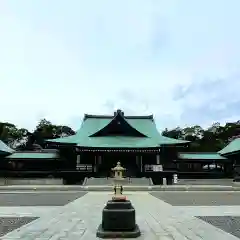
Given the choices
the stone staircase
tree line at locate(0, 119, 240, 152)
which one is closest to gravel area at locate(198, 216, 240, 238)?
the stone staircase

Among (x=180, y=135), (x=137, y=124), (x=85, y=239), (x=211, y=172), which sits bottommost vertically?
(x=85, y=239)

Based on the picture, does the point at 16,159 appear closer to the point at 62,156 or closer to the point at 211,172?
the point at 62,156

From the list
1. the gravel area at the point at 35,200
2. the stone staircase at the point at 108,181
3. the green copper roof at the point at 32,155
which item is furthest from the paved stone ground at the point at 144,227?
the green copper roof at the point at 32,155

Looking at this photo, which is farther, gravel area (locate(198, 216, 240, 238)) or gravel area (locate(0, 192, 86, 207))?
gravel area (locate(0, 192, 86, 207))

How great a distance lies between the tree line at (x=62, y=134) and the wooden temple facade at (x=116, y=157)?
2881 centimetres

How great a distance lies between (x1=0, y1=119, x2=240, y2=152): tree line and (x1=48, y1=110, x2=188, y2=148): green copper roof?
2620 cm

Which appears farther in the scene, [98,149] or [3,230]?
[98,149]

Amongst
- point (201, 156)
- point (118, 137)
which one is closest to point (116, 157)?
point (118, 137)

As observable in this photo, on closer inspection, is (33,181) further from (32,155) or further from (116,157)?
(116,157)

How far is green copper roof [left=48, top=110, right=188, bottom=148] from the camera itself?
4250 centimetres

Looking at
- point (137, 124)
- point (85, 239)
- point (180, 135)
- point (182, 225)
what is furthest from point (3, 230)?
point (180, 135)

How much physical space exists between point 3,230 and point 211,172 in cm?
3860

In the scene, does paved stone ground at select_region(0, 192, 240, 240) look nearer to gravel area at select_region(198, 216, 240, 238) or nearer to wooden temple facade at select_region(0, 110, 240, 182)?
gravel area at select_region(198, 216, 240, 238)

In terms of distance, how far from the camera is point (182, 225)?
1020 cm
